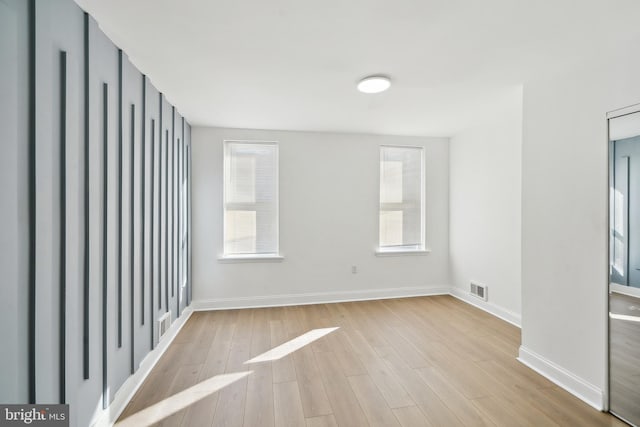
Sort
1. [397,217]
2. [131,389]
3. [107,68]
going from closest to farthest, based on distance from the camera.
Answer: [107,68], [131,389], [397,217]

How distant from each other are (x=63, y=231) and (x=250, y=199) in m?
2.68

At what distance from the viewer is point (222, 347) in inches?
110

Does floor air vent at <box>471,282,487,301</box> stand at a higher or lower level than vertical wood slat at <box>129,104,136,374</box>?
lower

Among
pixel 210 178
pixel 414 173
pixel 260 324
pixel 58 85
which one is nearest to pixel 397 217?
pixel 414 173

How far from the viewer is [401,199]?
4.44m

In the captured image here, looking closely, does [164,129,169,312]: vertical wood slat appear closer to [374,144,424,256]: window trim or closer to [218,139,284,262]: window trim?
[218,139,284,262]: window trim

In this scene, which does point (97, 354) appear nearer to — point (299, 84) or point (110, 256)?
point (110, 256)

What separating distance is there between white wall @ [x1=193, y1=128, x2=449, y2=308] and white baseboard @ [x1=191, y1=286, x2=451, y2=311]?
1 cm

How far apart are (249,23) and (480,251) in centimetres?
377

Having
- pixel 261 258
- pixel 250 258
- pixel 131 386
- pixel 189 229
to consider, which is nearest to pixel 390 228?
pixel 261 258

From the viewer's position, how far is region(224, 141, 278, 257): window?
156 inches

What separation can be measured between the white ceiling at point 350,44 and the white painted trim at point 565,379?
233cm

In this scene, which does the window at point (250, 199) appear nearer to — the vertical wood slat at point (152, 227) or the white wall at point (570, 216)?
the vertical wood slat at point (152, 227)

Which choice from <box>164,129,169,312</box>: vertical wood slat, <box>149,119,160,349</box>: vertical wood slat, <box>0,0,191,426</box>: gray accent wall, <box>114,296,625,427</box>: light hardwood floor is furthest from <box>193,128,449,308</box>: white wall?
<box>0,0,191,426</box>: gray accent wall
